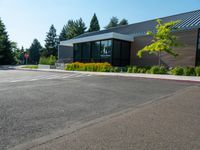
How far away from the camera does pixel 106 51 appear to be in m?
25.8

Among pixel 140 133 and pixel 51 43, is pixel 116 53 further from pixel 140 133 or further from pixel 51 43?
pixel 51 43

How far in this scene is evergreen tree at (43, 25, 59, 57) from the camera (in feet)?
213

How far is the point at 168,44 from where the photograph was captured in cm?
1916

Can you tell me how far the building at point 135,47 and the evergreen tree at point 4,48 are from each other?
26144 mm

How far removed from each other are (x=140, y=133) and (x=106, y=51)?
22310mm

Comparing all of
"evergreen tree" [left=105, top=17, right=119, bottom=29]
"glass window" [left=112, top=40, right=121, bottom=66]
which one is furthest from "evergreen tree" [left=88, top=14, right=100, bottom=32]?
"glass window" [left=112, top=40, right=121, bottom=66]

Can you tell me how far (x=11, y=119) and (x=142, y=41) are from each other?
73.4ft

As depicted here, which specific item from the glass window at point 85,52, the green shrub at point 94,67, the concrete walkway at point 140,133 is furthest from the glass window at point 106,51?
the concrete walkway at point 140,133

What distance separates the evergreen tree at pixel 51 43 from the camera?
65062 mm

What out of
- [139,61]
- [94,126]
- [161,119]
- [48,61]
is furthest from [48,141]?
[48,61]

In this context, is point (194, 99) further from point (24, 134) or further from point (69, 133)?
point (24, 134)

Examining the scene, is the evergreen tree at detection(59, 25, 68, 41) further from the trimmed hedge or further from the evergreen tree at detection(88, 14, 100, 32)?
the trimmed hedge

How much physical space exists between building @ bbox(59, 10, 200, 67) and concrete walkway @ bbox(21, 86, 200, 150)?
1688 cm

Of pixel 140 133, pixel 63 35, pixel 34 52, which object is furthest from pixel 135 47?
pixel 34 52
